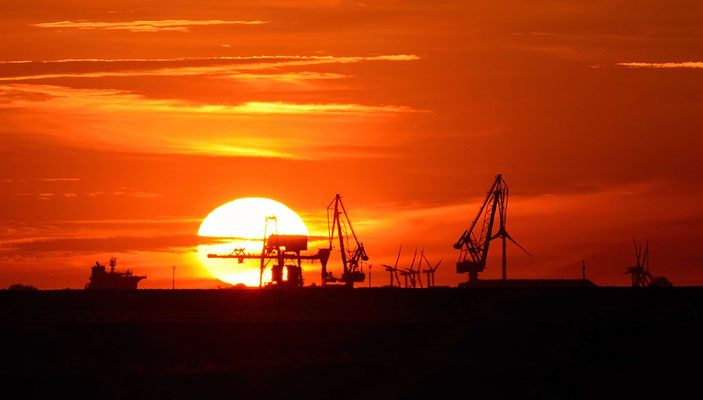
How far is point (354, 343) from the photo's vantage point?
294ft

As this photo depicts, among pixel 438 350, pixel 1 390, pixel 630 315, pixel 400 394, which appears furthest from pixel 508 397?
pixel 630 315

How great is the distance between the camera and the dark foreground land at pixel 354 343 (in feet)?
225

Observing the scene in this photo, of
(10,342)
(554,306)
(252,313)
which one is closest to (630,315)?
(554,306)

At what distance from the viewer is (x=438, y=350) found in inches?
3228

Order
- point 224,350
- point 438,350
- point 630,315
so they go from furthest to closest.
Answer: point 630,315
point 224,350
point 438,350

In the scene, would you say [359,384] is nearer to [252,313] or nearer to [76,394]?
[76,394]

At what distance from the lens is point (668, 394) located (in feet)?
225

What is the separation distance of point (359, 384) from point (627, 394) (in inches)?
508

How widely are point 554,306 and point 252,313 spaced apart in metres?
20.8

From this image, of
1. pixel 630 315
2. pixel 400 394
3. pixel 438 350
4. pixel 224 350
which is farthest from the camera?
pixel 630 315

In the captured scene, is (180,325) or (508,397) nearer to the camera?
(508,397)

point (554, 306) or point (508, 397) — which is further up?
point (554, 306)

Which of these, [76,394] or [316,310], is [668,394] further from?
[316,310]

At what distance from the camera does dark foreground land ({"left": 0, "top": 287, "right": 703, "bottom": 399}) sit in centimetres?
6844
